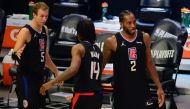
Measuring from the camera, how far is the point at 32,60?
199 inches

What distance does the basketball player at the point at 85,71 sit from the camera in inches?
167

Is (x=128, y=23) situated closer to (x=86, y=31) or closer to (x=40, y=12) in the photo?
(x=86, y=31)

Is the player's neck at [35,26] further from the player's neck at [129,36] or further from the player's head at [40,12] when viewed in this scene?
the player's neck at [129,36]

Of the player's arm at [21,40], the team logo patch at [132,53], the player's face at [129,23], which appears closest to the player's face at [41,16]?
the player's arm at [21,40]

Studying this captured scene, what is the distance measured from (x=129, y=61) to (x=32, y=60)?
113cm

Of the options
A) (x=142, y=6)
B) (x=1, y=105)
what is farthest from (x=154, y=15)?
(x=1, y=105)

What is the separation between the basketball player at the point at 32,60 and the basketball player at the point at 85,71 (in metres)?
0.82

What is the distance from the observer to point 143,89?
15.0ft

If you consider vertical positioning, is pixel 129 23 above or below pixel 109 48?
above

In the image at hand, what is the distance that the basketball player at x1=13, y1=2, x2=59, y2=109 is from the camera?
4965 millimetres

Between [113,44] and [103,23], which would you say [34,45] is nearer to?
[113,44]

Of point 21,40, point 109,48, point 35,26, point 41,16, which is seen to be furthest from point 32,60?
point 109,48

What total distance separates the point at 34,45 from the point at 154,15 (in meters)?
4.24

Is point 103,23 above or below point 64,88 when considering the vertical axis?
above
